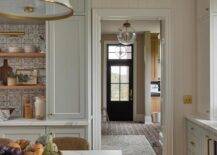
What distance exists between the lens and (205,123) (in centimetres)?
388

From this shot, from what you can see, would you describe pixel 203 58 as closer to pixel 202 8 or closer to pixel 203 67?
pixel 203 67

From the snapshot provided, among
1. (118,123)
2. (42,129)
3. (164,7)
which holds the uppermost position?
(164,7)

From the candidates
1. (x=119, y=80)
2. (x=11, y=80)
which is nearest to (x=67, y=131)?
(x=11, y=80)

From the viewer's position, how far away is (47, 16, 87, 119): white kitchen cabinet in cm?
418

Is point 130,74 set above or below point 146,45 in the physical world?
below

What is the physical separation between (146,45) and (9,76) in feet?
20.5

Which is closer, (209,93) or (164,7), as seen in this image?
(209,93)

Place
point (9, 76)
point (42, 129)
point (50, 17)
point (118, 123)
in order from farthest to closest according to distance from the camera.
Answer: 1. point (118, 123)
2. point (9, 76)
3. point (42, 129)
4. point (50, 17)

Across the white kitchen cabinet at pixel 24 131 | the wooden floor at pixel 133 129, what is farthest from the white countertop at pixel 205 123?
the wooden floor at pixel 133 129

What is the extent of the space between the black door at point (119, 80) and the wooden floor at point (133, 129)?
78 centimetres

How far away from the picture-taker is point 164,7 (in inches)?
184

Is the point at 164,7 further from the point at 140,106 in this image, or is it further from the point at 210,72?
the point at 140,106

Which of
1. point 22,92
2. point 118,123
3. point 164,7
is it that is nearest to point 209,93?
point 164,7

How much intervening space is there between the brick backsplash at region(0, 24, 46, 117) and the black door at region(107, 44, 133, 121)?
6.05 metres
